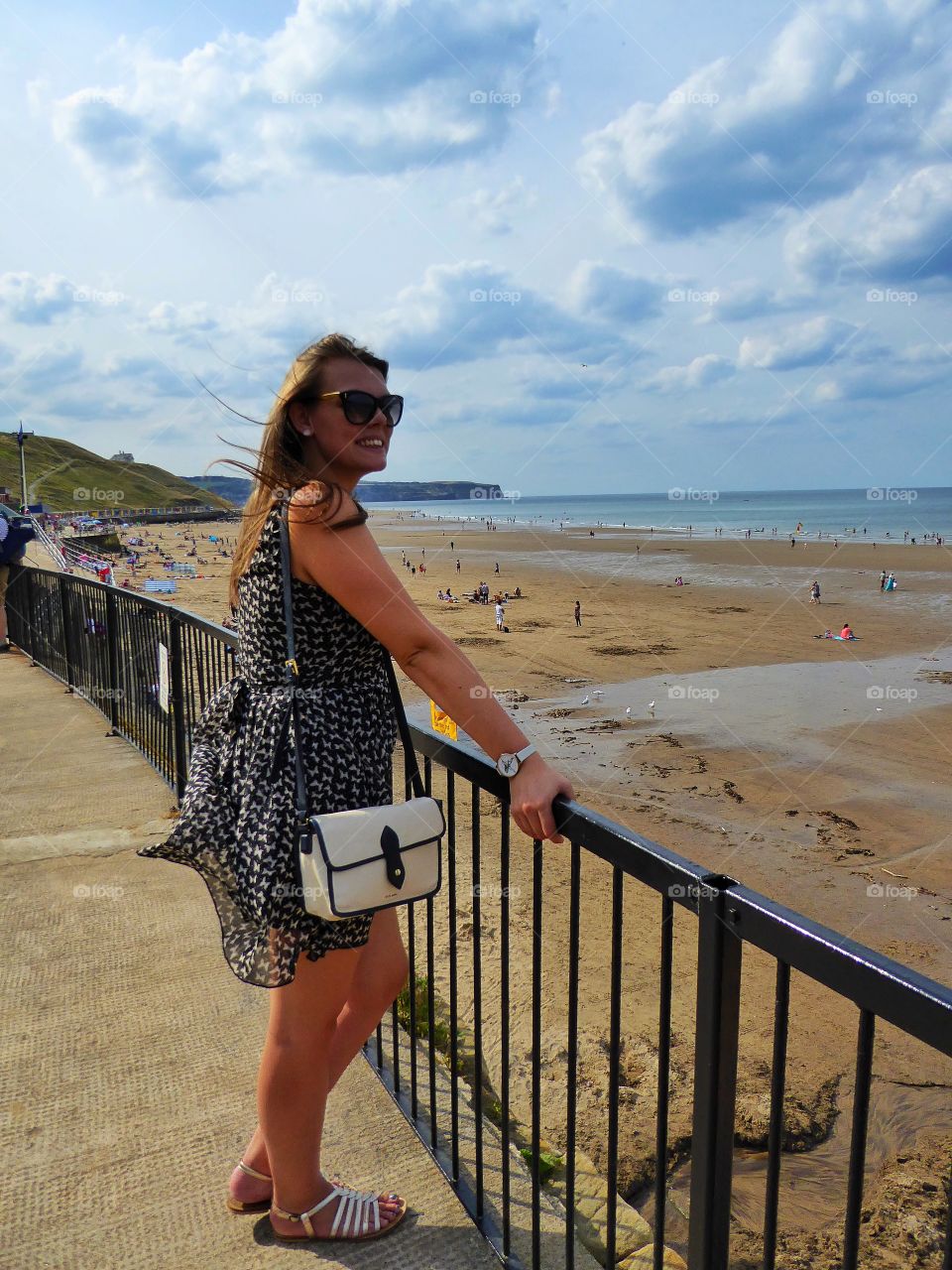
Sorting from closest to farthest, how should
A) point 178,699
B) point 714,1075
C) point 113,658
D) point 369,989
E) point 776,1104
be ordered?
point 776,1104, point 714,1075, point 369,989, point 178,699, point 113,658

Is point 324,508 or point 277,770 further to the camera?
point 277,770

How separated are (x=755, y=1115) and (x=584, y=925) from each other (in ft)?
7.39

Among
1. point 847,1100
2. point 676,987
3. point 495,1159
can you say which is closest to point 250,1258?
point 495,1159

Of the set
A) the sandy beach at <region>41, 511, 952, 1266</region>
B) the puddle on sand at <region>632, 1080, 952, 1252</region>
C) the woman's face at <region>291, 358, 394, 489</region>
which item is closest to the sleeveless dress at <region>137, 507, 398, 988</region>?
the woman's face at <region>291, 358, 394, 489</region>

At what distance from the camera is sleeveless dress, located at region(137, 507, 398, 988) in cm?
185

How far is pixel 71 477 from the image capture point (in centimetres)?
12469

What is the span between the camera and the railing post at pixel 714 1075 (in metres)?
1.42

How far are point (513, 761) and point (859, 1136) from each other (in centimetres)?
81

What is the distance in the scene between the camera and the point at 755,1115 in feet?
13.0

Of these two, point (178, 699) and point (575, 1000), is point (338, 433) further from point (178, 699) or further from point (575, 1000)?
point (178, 699)

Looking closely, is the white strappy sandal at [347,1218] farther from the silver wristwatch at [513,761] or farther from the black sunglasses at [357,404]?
the black sunglasses at [357,404]

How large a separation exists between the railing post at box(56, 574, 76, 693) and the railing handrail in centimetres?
731

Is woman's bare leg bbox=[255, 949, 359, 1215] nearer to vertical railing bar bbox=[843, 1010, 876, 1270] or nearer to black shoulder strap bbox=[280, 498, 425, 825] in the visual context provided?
black shoulder strap bbox=[280, 498, 425, 825]

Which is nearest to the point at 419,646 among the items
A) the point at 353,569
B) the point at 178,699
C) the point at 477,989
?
the point at 353,569
